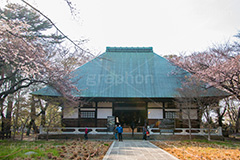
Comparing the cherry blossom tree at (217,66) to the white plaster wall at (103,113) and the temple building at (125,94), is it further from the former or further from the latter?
the white plaster wall at (103,113)

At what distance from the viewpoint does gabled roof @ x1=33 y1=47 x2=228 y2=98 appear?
62.8ft

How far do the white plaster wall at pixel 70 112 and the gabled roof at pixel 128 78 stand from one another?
1258 millimetres

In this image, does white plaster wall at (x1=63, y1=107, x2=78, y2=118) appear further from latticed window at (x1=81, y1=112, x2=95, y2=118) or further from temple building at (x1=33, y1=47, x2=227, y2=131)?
latticed window at (x1=81, y1=112, x2=95, y2=118)

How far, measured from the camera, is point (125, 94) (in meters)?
19.2

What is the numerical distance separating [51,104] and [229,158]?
12687mm

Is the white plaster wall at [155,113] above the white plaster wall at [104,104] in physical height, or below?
below

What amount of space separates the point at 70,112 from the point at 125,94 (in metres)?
4.94

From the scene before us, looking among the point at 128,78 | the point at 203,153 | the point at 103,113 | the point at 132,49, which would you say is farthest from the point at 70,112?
the point at 132,49

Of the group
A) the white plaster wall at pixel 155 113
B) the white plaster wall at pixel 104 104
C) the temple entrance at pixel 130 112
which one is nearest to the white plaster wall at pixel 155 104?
the white plaster wall at pixel 155 113

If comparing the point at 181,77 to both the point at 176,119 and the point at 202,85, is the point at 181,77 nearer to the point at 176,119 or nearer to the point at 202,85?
the point at 202,85

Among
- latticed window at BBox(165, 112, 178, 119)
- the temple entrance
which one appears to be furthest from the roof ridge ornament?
latticed window at BBox(165, 112, 178, 119)

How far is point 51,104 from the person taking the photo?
1670 cm

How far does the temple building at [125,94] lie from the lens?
1900 centimetres

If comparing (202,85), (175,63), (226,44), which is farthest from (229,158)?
(175,63)
